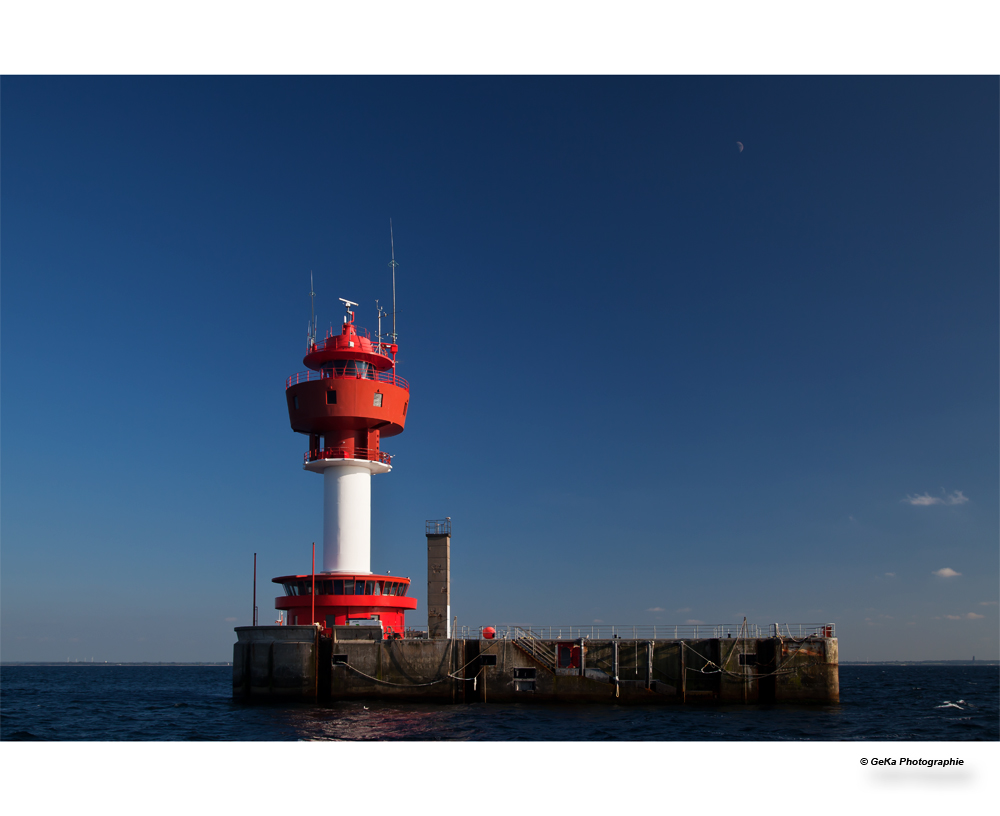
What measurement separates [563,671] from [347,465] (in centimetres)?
1912

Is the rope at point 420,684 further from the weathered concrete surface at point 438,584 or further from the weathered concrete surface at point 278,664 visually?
the weathered concrete surface at point 438,584

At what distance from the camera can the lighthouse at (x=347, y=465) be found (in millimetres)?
51562

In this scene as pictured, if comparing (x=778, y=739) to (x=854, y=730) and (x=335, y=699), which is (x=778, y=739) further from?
Answer: (x=335, y=699)

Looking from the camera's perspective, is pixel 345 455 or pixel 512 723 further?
pixel 345 455

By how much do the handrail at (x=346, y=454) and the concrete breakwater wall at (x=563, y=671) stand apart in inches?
488

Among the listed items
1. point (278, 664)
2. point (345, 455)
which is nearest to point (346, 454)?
point (345, 455)

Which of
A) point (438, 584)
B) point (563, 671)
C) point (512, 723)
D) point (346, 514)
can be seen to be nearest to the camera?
point (512, 723)

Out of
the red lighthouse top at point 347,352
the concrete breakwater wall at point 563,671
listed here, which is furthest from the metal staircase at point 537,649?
the red lighthouse top at point 347,352

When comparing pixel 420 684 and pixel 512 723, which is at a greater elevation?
pixel 420 684

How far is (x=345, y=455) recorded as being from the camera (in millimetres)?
54188

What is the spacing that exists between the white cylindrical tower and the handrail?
380mm

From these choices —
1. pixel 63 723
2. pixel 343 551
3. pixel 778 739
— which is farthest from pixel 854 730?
pixel 63 723

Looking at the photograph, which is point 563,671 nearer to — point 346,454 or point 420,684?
point 420,684

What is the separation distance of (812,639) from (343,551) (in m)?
28.5
